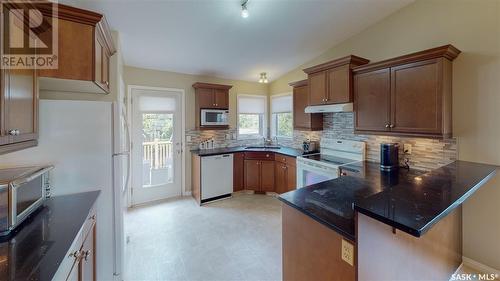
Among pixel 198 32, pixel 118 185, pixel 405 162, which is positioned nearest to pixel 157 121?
pixel 198 32

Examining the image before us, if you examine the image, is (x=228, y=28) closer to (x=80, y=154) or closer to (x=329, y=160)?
(x=80, y=154)

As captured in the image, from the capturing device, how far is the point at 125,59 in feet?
11.3

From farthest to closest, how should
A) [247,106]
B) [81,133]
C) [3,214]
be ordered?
[247,106], [81,133], [3,214]

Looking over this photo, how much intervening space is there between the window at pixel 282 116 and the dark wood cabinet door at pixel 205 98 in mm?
1570

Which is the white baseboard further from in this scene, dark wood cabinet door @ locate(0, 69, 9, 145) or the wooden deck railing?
the wooden deck railing

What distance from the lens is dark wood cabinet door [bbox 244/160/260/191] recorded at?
4348mm

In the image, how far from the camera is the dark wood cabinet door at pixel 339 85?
2867 millimetres

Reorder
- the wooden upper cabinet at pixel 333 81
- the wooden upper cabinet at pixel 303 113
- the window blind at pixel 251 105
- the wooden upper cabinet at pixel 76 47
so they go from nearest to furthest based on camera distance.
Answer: the wooden upper cabinet at pixel 76 47
the wooden upper cabinet at pixel 333 81
the wooden upper cabinet at pixel 303 113
the window blind at pixel 251 105

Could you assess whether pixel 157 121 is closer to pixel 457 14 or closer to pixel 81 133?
pixel 81 133

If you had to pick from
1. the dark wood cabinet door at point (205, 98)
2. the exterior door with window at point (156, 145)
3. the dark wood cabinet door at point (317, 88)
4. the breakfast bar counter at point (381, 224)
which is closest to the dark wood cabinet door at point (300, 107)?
the dark wood cabinet door at point (317, 88)

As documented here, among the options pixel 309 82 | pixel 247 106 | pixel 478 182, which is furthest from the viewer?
pixel 247 106

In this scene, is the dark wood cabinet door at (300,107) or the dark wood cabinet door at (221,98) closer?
the dark wood cabinet door at (300,107)

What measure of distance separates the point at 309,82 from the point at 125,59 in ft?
9.90

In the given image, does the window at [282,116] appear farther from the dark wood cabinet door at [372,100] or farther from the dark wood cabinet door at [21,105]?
the dark wood cabinet door at [21,105]
